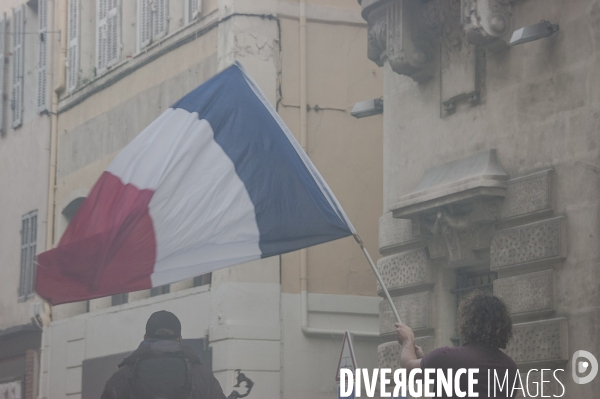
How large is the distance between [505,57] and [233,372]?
5.85 metres

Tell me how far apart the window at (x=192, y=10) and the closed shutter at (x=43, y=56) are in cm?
457

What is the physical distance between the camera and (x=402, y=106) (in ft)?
35.7

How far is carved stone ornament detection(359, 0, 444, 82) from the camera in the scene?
10.3 m

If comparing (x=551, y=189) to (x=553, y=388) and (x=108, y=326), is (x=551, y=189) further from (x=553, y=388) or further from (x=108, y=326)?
(x=108, y=326)

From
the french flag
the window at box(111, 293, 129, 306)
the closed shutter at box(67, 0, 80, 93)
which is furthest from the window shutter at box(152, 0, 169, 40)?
the french flag

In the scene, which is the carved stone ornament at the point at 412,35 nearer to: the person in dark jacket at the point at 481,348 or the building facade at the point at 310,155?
the building facade at the point at 310,155

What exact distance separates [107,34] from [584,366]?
1162 cm

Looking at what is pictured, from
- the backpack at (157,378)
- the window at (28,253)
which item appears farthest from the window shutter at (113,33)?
the backpack at (157,378)

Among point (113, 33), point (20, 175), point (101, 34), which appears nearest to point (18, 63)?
point (20, 175)

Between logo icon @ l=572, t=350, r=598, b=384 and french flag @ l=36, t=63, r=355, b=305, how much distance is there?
89.3 inches

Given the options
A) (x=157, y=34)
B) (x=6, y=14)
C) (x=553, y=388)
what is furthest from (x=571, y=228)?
(x=6, y=14)

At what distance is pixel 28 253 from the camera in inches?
776

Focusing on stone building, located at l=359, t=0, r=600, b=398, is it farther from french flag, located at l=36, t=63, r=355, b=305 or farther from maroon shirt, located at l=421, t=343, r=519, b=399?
maroon shirt, located at l=421, t=343, r=519, b=399

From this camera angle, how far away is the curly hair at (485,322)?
5.02 meters
